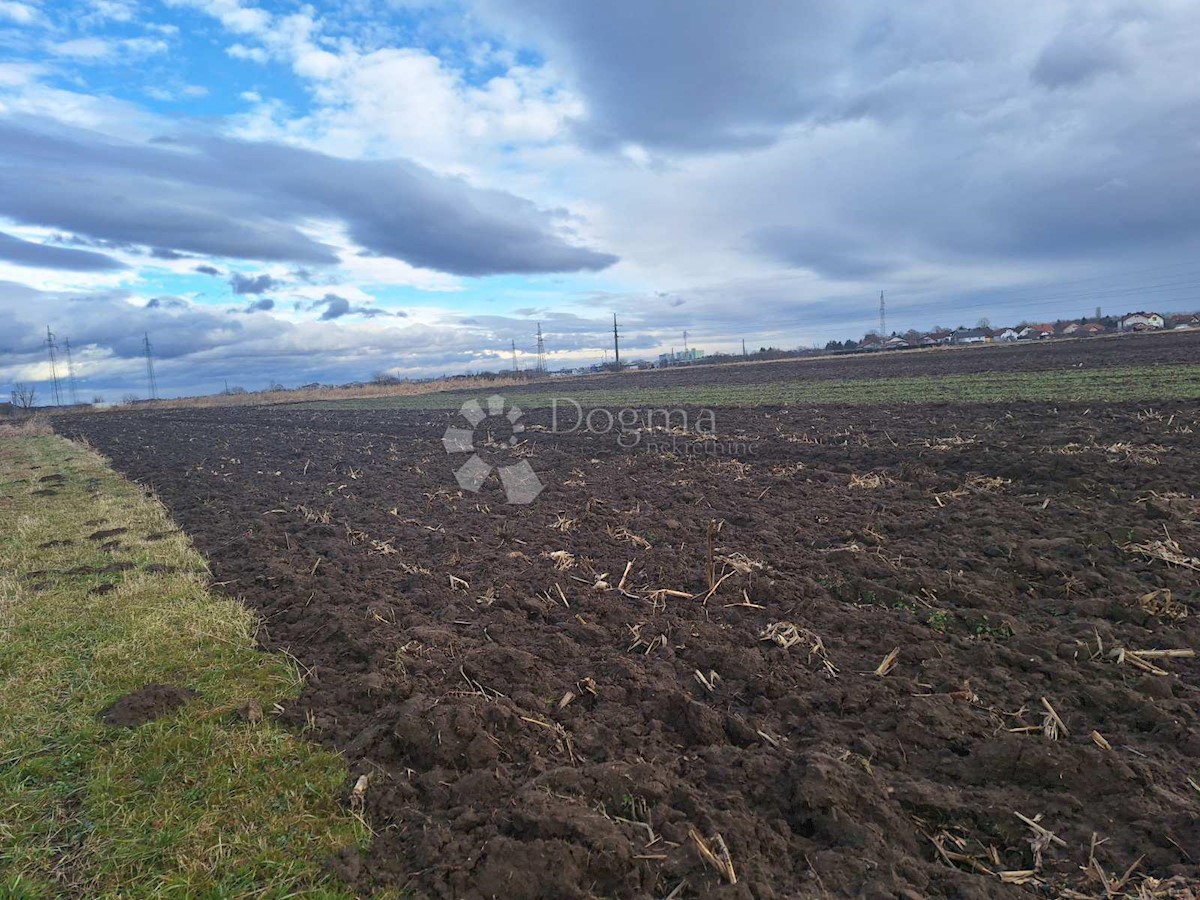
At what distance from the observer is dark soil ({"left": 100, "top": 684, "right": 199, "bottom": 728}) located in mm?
4625

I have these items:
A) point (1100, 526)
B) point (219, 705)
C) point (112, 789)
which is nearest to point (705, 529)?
point (1100, 526)

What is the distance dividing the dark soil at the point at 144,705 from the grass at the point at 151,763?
0.08 m

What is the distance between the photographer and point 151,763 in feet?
13.6

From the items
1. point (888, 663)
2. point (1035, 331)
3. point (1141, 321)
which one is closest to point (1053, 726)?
point (888, 663)

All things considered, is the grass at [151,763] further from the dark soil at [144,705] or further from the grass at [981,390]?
the grass at [981,390]

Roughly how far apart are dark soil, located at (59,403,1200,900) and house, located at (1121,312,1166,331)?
8642cm

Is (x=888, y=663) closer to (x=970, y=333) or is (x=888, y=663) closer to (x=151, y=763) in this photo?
(x=151, y=763)

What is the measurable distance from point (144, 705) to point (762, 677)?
4.54m

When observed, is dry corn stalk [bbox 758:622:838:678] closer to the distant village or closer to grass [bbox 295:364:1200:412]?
grass [bbox 295:364:1200:412]

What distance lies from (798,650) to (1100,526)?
15.4 feet

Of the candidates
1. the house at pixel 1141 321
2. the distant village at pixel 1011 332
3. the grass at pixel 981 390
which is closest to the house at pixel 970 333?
the distant village at pixel 1011 332

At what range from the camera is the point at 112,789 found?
12.8 feet

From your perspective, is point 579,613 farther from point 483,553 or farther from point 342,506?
point 342,506

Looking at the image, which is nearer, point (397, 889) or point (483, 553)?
point (397, 889)
